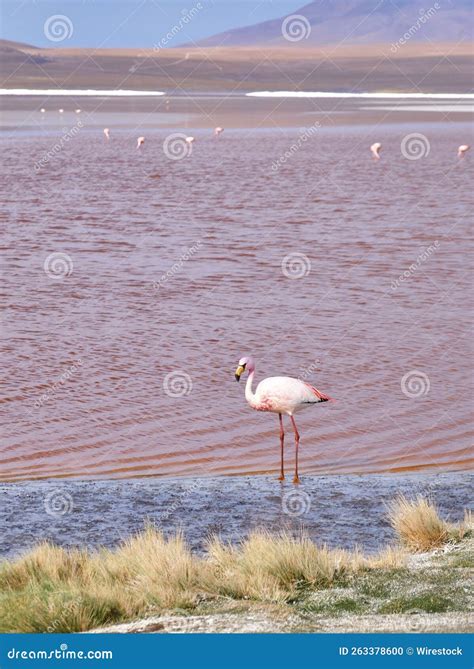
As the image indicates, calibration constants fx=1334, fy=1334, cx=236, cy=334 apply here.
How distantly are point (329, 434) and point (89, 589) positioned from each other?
4.76 metres

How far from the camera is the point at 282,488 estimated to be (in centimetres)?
979

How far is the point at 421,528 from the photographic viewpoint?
319 inches

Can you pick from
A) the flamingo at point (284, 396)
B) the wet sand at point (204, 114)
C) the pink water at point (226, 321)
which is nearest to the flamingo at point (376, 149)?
the pink water at point (226, 321)

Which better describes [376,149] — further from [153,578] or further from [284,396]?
[153,578]

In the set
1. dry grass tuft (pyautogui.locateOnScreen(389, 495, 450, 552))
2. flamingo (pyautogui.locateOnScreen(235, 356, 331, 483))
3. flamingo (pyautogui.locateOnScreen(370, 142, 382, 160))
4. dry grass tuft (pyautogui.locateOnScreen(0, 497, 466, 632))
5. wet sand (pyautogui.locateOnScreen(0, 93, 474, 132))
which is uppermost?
wet sand (pyautogui.locateOnScreen(0, 93, 474, 132))

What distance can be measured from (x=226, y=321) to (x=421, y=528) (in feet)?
25.4

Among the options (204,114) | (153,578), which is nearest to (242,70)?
(204,114)

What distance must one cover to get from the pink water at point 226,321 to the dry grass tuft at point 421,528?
7.43 ft

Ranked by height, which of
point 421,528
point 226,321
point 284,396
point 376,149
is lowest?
point 421,528

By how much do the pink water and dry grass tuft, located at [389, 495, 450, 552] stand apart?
2264 mm

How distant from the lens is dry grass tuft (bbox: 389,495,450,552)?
26.4 ft

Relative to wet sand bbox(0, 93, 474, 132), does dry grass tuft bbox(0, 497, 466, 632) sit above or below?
below

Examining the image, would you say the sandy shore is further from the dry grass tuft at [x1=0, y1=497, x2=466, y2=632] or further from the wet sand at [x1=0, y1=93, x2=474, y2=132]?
the dry grass tuft at [x1=0, y1=497, x2=466, y2=632]

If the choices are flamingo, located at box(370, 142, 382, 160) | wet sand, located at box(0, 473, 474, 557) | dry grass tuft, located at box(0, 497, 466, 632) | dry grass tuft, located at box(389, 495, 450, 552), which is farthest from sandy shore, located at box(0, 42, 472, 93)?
dry grass tuft, located at box(0, 497, 466, 632)
